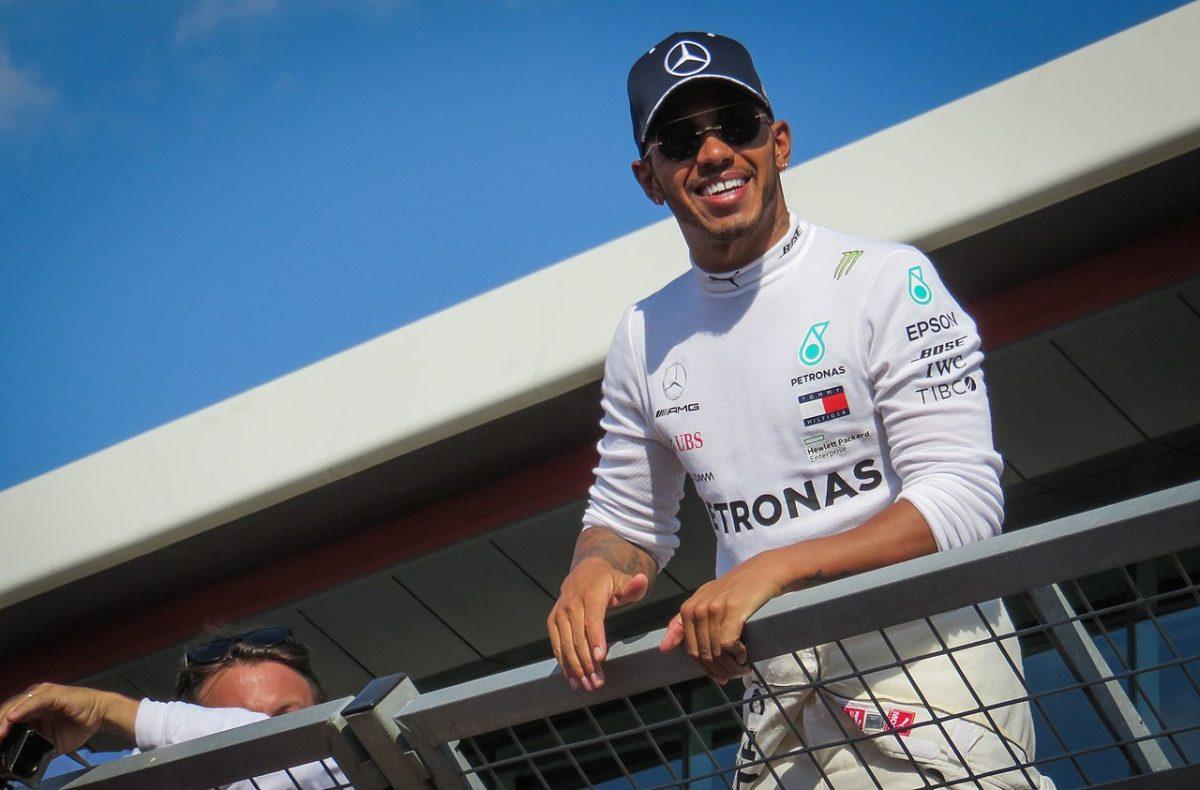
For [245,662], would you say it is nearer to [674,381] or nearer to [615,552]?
[615,552]

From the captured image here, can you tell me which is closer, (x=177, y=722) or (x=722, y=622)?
(x=722, y=622)

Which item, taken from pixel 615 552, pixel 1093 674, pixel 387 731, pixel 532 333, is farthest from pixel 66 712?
pixel 532 333

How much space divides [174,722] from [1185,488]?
216cm

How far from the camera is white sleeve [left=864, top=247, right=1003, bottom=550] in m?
2.19

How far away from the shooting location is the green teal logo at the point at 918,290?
2.40m

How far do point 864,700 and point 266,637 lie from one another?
1.76 meters

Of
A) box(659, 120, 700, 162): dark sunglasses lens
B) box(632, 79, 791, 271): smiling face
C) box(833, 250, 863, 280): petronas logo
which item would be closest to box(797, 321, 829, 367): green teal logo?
box(833, 250, 863, 280): petronas logo

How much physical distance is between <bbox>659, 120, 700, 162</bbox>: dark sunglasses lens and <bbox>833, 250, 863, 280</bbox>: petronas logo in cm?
37

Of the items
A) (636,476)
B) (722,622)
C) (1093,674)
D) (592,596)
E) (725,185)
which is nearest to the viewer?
(722,622)

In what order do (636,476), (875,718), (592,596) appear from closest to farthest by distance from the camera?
1. (875,718)
2. (592,596)
3. (636,476)

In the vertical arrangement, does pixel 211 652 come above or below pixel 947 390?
above

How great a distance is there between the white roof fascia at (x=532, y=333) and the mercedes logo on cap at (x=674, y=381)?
3335 millimetres

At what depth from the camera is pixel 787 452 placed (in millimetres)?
2408

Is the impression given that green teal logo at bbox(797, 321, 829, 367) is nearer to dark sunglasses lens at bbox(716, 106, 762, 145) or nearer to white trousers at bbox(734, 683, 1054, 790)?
dark sunglasses lens at bbox(716, 106, 762, 145)
